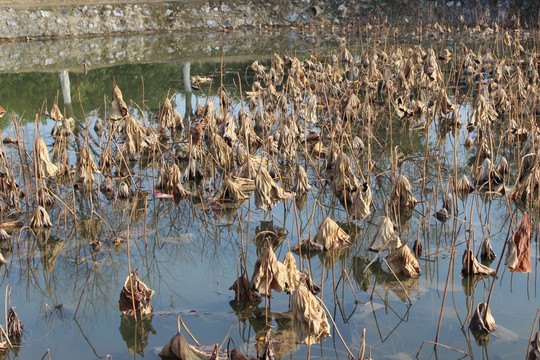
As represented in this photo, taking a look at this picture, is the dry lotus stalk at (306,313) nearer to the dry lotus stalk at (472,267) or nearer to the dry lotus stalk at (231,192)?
the dry lotus stalk at (472,267)

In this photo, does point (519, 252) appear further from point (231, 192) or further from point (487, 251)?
point (231, 192)

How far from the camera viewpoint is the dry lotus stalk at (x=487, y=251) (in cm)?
492

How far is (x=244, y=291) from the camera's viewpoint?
14.5ft

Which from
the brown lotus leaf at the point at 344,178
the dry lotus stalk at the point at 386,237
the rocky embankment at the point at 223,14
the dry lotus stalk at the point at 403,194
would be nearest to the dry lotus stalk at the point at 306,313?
the dry lotus stalk at the point at 386,237

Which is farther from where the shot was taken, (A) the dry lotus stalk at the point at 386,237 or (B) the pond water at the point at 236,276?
(A) the dry lotus stalk at the point at 386,237

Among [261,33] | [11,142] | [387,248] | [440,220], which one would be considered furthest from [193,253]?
[261,33]

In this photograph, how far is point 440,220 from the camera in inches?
225

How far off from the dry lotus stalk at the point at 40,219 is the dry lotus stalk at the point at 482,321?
3526 millimetres

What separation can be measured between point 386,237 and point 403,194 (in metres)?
1.16

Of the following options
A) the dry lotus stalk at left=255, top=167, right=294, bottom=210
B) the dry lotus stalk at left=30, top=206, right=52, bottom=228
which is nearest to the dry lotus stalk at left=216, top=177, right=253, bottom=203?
the dry lotus stalk at left=255, top=167, right=294, bottom=210

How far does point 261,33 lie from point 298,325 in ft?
56.6

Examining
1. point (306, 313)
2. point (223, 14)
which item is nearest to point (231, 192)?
point (306, 313)

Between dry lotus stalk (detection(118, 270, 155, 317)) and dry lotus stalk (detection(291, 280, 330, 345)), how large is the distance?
128 cm

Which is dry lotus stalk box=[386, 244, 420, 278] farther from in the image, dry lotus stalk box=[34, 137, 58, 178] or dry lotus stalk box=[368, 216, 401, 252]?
dry lotus stalk box=[34, 137, 58, 178]
